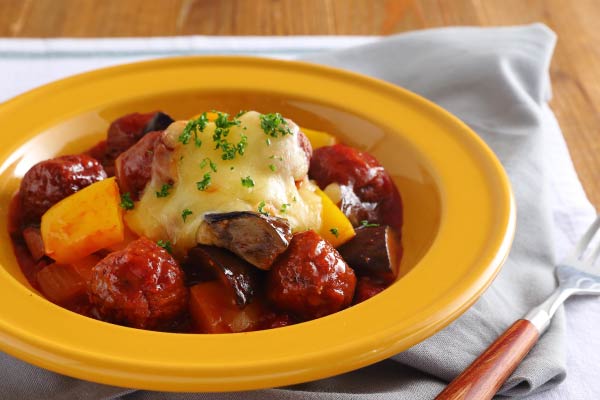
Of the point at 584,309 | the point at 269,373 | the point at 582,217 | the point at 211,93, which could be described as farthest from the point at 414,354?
the point at 211,93

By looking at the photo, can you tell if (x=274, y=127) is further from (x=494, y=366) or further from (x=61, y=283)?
(x=494, y=366)

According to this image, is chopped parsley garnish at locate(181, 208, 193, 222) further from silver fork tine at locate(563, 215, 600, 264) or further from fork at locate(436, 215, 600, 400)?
silver fork tine at locate(563, 215, 600, 264)

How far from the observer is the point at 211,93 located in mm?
3762

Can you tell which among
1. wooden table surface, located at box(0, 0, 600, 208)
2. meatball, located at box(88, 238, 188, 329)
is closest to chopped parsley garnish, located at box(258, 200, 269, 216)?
meatball, located at box(88, 238, 188, 329)

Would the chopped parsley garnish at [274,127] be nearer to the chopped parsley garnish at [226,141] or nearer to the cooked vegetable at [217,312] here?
the chopped parsley garnish at [226,141]

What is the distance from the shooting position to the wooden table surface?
542 centimetres

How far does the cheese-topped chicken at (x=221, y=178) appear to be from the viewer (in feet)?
9.03

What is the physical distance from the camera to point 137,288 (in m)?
2.46

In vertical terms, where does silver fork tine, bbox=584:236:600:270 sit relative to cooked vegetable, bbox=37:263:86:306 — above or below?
below

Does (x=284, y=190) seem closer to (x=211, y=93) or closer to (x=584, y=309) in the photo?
(x=211, y=93)

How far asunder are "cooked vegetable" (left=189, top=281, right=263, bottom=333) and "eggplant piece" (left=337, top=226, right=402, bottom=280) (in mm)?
423

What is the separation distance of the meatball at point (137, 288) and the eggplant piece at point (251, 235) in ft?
0.67

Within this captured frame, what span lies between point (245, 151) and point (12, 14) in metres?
3.65

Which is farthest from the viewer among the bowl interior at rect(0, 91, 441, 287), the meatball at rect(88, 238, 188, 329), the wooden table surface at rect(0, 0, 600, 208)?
the wooden table surface at rect(0, 0, 600, 208)
